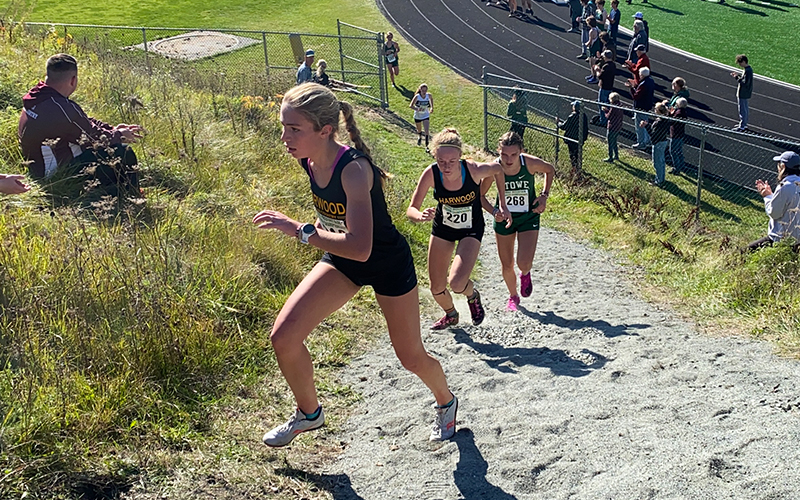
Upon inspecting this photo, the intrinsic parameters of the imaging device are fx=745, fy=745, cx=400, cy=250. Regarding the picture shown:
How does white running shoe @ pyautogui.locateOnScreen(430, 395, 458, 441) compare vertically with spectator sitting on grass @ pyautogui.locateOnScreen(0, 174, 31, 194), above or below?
below

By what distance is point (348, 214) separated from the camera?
12.2 feet

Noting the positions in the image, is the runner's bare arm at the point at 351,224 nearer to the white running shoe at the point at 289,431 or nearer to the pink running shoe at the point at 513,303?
the white running shoe at the point at 289,431

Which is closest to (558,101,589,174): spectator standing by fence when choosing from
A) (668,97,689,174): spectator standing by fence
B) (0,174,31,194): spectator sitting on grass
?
(668,97,689,174): spectator standing by fence

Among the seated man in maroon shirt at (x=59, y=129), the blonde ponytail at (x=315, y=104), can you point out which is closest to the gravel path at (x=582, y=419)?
the blonde ponytail at (x=315, y=104)

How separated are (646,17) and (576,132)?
19391 mm

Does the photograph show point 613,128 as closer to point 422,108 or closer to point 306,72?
point 422,108

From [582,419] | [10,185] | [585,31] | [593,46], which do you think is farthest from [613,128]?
[10,185]

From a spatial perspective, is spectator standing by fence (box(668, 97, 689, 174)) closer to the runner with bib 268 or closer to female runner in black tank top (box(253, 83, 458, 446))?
the runner with bib 268

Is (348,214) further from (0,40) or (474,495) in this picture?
(0,40)

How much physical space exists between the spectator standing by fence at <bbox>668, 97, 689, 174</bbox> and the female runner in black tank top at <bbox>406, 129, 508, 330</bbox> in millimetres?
9480

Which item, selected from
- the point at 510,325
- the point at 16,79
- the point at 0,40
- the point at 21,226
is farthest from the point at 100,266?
the point at 0,40

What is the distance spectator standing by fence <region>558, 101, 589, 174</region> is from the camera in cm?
1459

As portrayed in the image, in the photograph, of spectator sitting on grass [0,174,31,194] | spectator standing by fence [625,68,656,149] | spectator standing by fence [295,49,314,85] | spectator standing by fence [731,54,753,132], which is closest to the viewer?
spectator sitting on grass [0,174,31,194]

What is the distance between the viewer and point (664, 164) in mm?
14531
